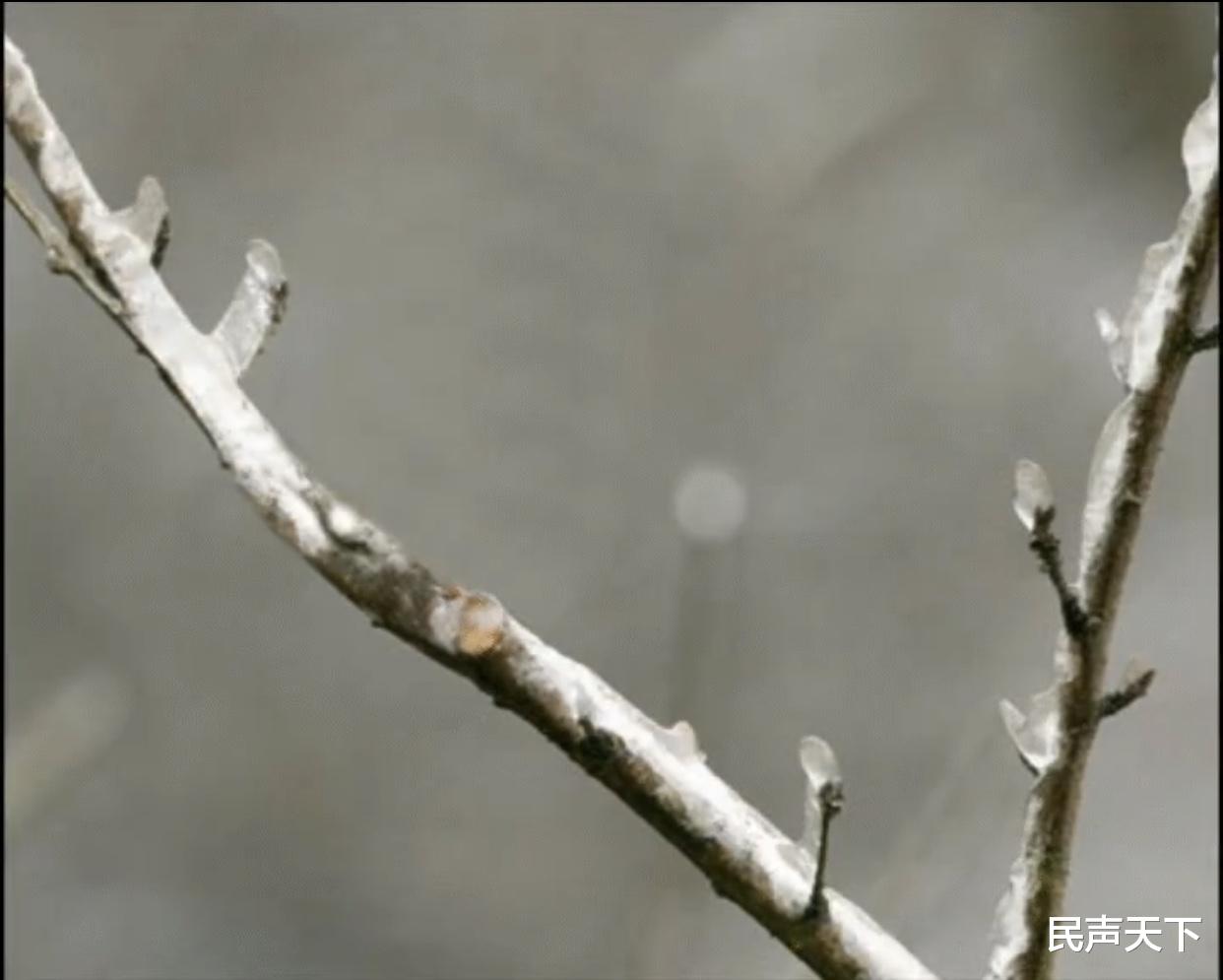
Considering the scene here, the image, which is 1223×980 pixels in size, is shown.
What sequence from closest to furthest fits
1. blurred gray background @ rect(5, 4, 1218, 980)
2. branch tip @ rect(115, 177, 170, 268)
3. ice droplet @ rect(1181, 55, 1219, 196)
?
ice droplet @ rect(1181, 55, 1219, 196) < branch tip @ rect(115, 177, 170, 268) < blurred gray background @ rect(5, 4, 1218, 980)

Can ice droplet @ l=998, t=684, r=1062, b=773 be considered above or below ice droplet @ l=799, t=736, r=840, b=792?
above

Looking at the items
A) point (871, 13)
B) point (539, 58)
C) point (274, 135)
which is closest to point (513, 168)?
point (539, 58)

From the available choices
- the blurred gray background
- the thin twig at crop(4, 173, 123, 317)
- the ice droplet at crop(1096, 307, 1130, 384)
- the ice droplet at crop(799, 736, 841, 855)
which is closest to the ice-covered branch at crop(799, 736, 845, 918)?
the ice droplet at crop(799, 736, 841, 855)

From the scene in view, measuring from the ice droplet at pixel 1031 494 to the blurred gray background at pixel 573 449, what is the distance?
121 cm

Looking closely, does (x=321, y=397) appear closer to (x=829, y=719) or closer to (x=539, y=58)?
(x=539, y=58)

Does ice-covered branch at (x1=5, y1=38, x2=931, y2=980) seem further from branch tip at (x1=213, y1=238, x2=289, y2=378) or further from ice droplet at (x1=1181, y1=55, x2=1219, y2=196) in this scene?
ice droplet at (x1=1181, y1=55, x2=1219, y2=196)

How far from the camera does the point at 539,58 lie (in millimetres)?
1845

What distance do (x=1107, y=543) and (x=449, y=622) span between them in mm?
184

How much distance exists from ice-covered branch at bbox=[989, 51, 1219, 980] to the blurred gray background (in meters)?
1.16

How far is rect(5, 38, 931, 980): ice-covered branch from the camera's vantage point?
51cm

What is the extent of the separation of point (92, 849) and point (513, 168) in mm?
802

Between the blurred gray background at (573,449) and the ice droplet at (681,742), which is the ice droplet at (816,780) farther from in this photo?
the blurred gray background at (573,449)

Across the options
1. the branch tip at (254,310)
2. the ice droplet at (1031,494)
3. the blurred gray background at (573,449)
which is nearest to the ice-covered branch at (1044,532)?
the ice droplet at (1031,494)

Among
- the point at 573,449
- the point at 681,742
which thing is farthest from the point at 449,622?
the point at 573,449
